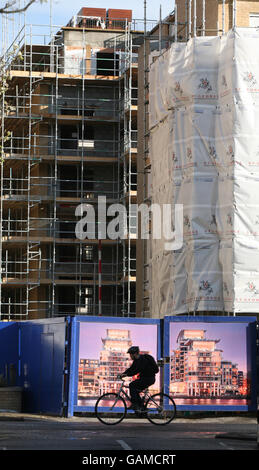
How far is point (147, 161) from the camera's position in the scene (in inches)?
1877

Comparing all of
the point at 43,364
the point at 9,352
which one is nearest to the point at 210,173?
Answer: the point at 9,352

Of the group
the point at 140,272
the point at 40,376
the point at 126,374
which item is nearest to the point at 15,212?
the point at 140,272

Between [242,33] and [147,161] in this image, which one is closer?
[242,33]

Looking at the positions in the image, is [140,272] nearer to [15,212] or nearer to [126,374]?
[15,212]

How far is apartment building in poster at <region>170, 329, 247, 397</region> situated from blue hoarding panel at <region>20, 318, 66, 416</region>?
2852 millimetres

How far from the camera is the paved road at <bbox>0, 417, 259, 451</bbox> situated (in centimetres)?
1606

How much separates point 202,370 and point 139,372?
3587mm

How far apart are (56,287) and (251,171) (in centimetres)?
2729

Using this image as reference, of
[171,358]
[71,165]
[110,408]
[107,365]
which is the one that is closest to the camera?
[110,408]

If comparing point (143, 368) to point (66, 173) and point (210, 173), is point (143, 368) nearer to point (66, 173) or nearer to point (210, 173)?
point (210, 173)

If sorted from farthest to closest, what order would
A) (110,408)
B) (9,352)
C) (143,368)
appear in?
(9,352), (143,368), (110,408)

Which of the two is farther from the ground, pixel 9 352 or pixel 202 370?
pixel 9 352

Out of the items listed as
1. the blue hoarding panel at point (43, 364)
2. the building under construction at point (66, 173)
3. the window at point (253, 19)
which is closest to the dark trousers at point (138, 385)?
the blue hoarding panel at point (43, 364)

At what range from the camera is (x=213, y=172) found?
35.0 metres
